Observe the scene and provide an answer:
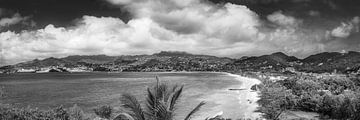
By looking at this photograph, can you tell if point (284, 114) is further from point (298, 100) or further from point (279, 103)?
point (298, 100)

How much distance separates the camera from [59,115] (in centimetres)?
3253

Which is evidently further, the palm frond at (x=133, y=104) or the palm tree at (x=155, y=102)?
the palm frond at (x=133, y=104)

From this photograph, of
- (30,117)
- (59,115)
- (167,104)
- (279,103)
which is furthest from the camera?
(279,103)

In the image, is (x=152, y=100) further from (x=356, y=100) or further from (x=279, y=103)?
(x=279, y=103)

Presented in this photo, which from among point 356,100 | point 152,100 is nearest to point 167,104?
point 152,100

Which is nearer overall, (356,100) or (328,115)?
(356,100)

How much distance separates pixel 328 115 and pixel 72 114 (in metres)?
40.5

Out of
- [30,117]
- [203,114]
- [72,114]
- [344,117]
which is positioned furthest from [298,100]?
[30,117]

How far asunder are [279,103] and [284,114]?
3.64m

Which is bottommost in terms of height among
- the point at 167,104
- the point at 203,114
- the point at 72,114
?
the point at 203,114

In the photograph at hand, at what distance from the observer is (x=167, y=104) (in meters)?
11.0

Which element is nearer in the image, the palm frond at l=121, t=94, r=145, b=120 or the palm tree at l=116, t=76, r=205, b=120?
the palm tree at l=116, t=76, r=205, b=120

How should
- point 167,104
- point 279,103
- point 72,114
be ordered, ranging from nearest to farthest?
1. point 167,104
2. point 72,114
3. point 279,103

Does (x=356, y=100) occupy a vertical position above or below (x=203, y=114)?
above
